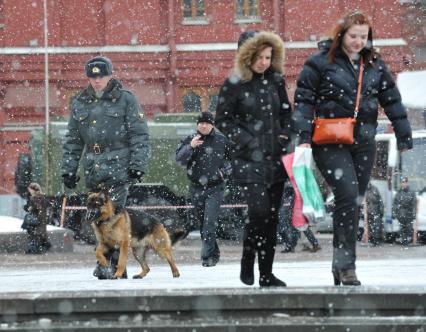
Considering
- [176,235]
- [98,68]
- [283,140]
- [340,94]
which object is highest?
[98,68]

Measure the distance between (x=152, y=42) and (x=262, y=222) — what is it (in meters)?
37.2

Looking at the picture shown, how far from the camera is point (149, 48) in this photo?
45.2 metres

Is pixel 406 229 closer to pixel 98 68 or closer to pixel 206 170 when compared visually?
pixel 206 170

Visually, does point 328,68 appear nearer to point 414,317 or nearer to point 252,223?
point 252,223

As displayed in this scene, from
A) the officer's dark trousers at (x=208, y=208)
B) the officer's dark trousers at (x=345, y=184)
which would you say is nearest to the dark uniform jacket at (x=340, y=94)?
the officer's dark trousers at (x=345, y=184)

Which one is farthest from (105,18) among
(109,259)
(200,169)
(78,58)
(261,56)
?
(261,56)

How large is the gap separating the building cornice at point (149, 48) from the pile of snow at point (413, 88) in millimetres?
17973

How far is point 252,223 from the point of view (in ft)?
27.7

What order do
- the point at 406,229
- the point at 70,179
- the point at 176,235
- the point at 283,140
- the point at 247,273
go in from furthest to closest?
the point at 406,229
the point at 176,235
the point at 70,179
the point at 247,273
the point at 283,140

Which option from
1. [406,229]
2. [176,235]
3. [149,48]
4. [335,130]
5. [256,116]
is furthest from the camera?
[149,48]

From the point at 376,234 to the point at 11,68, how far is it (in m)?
22.9

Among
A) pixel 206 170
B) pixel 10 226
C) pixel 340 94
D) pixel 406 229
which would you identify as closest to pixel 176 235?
pixel 206 170

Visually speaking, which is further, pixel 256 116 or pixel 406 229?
pixel 406 229

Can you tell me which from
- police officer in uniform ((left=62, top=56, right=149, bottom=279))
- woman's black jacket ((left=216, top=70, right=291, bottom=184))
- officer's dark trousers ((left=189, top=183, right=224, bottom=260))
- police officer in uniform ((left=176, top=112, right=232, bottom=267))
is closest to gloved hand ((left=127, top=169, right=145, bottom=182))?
police officer in uniform ((left=62, top=56, right=149, bottom=279))
